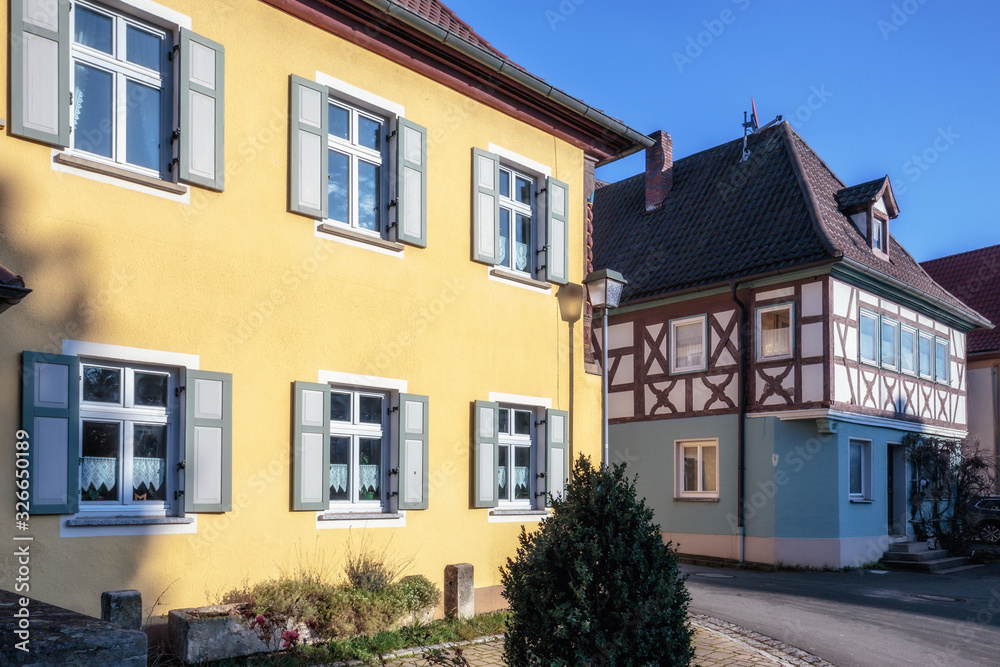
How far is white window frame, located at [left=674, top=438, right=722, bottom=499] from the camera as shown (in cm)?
1789

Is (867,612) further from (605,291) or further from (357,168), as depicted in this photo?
(357,168)

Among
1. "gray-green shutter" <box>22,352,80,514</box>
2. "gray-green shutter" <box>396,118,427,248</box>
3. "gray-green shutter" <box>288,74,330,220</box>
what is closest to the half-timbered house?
"gray-green shutter" <box>396,118,427,248</box>

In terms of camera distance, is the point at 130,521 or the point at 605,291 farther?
the point at 605,291

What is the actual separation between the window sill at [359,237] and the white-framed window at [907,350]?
13822mm

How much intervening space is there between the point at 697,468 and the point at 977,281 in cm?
1532

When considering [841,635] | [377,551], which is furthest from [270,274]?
[841,635]

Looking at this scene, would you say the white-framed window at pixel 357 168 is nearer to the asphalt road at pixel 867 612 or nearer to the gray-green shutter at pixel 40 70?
the gray-green shutter at pixel 40 70

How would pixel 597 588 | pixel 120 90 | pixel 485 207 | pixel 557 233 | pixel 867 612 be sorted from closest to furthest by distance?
pixel 597 588 < pixel 120 90 < pixel 485 207 < pixel 557 233 < pixel 867 612

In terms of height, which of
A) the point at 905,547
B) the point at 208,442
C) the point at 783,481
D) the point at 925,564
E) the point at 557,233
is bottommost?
the point at 925,564

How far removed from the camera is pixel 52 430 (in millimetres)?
6191

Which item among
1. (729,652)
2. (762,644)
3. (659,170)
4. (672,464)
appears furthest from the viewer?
(659,170)

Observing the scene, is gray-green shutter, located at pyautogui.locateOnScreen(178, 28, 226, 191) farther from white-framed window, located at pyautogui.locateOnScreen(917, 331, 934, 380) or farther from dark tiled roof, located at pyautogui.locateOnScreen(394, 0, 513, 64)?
white-framed window, located at pyautogui.locateOnScreen(917, 331, 934, 380)

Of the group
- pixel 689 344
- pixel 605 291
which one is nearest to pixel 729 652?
pixel 605 291

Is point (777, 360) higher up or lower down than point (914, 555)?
higher up
